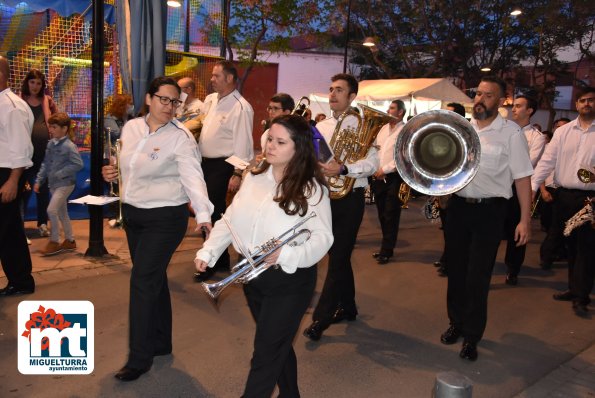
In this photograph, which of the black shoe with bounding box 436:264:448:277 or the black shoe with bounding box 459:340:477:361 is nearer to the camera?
the black shoe with bounding box 459:340:477:361

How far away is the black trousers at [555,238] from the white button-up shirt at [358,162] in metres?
2.82

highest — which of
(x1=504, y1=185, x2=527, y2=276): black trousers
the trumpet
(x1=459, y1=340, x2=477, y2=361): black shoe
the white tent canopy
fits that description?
the white tent canopy

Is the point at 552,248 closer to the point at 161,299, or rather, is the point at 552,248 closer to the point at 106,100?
the point at 161,299

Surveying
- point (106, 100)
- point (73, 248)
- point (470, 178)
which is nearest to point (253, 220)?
point (470, 178)

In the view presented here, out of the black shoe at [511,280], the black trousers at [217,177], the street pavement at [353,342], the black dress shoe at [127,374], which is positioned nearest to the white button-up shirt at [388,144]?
the street pavement at [353,342]

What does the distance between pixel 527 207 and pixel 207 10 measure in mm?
7031

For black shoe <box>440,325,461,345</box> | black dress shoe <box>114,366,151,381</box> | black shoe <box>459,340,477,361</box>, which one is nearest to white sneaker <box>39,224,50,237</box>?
black dress shoe <box>114,366,151,381</box>

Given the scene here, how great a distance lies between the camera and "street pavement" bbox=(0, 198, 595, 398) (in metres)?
4.10

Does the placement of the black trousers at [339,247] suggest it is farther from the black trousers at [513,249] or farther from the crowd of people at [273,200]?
the black trousers at [513,249]

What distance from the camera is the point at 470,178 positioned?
4.51 metres

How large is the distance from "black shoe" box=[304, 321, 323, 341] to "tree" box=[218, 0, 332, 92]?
1430cm

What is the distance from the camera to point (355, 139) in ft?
15.7

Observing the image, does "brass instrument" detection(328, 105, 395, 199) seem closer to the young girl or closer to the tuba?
the tuba
